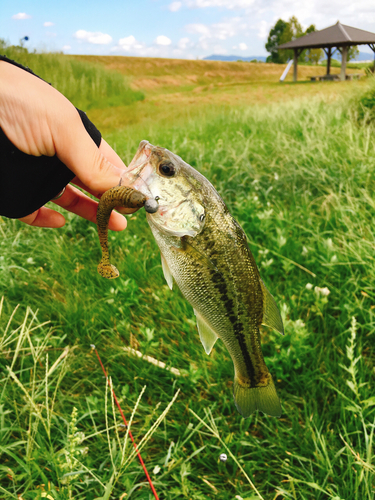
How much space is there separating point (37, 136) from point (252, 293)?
1.08 meters

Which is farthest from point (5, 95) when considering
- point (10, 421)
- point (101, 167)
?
point (10, 421)

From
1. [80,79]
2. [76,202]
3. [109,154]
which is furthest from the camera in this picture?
[80,79]

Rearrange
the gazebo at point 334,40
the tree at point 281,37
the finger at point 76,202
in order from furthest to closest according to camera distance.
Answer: the tree at point 281,37 → the gazebo at point 334,40 → the finger at point 76,202

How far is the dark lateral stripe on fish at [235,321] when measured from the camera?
1333 mm

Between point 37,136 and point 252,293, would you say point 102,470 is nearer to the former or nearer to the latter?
point 252,293

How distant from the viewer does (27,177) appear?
4.89ft

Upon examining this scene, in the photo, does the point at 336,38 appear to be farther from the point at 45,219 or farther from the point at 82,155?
the point at 82,155

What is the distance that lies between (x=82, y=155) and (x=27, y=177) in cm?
29

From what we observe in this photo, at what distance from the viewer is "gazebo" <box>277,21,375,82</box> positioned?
79.2 ft

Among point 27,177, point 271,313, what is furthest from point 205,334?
point 27,177

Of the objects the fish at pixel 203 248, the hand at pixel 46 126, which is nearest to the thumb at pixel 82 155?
the hand at pixel 46 126

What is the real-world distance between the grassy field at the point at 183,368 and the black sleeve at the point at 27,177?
0.59 meters

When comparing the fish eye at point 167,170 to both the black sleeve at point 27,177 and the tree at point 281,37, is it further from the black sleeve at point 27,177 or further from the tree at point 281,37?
the tree at point 281,37

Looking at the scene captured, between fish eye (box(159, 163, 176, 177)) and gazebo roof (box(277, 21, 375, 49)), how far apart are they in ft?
91.5
